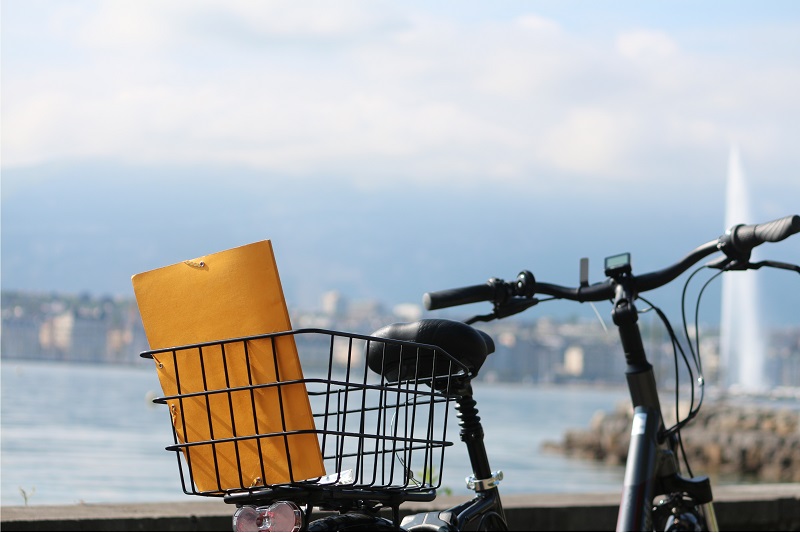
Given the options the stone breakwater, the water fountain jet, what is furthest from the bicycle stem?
the water fountain jet

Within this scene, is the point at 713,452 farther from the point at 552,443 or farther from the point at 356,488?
the point at 356,488

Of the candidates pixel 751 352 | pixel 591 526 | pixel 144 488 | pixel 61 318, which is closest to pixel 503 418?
pixel 751 352

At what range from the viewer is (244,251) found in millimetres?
2199

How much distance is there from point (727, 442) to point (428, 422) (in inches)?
1664

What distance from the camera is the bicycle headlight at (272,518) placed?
2148 mm

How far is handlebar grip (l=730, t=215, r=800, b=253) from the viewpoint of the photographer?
8.89 ft

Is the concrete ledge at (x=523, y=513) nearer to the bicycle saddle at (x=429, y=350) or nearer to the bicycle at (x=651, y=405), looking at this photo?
the bicycle at (x=651, y=405)

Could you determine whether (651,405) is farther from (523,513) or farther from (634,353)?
(523,513)

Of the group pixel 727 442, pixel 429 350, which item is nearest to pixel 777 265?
pixel 429 350

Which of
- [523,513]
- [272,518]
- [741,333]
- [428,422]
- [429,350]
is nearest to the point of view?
[272,518]

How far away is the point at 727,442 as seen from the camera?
4238cm

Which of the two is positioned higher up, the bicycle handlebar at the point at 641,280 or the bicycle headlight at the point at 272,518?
the bicycle handlebar at the point at 641,280

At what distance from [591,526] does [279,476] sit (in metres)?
3.21

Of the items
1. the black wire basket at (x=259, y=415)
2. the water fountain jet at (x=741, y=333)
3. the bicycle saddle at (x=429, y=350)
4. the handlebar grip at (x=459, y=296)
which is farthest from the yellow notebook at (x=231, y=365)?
the water fountain jet at (x=741, y=333)
